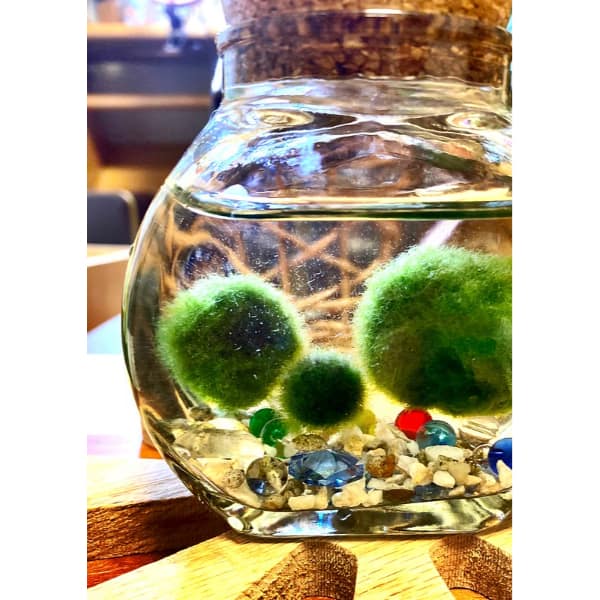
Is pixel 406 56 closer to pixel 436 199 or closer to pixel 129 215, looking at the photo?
pixel 436 199

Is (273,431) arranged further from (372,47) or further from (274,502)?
(372,47)

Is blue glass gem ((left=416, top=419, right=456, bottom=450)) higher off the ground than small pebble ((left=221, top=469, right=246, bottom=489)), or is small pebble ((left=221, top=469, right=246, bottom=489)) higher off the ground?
blue glass gem ((left=416, top=419, right=456, bottom=450))

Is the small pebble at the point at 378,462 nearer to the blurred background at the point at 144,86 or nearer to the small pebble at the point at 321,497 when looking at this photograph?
the small pebble at the point at 321,497

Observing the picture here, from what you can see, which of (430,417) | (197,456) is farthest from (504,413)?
(197,456)

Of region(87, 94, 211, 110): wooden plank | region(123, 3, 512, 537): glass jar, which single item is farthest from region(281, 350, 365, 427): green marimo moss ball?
region(87, 94, 211, 110): wooden plank

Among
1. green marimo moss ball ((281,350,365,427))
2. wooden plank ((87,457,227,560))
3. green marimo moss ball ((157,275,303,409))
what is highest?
green marimo moss ball ((157,275,303,409))

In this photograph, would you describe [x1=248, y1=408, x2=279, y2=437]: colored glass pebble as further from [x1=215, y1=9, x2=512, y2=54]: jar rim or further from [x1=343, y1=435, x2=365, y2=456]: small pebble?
[x1=215, y1=9, x2=512, y2=54]: jar rim

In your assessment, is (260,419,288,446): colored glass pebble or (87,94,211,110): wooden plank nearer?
(260,419,288,446): colored glass pebble
